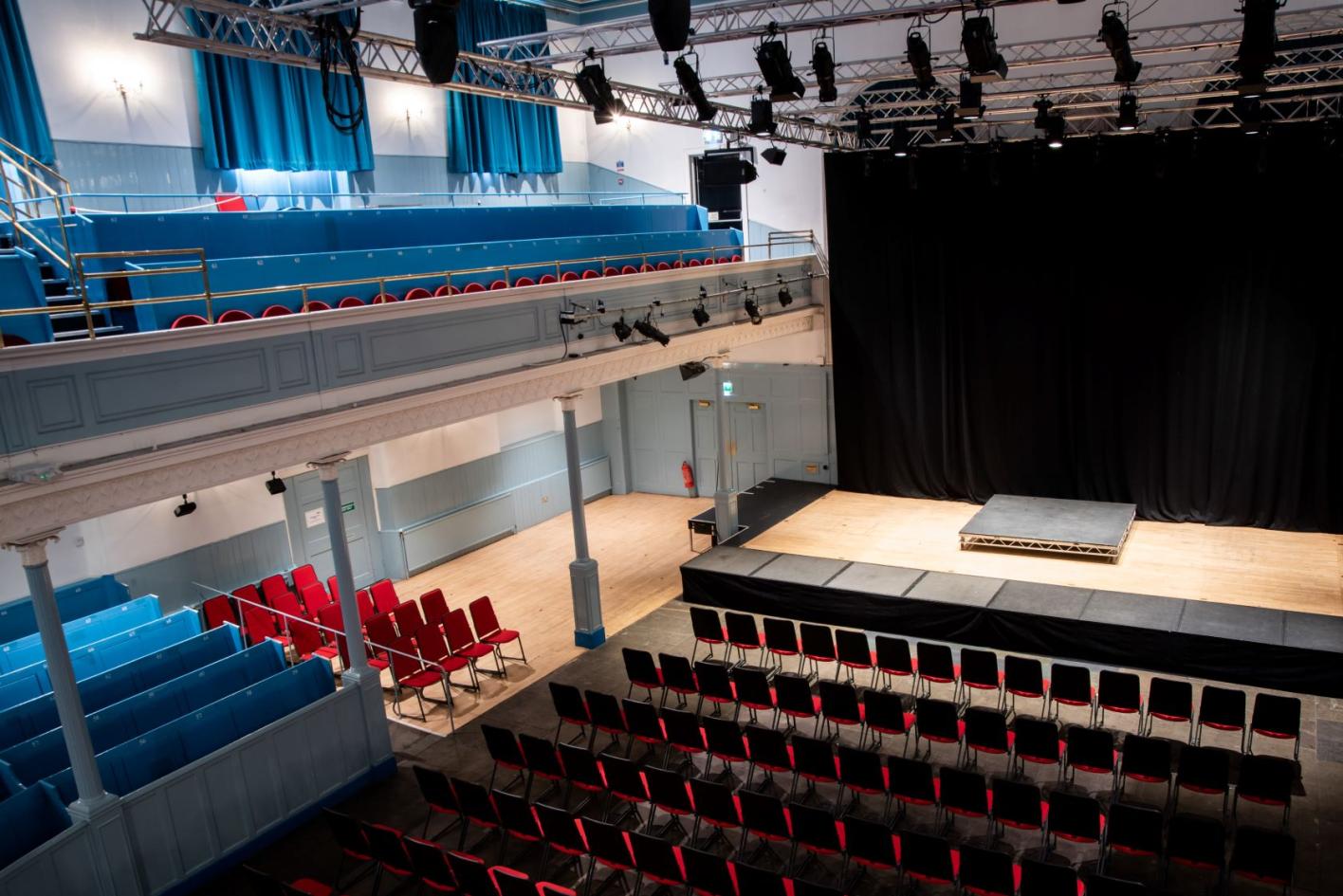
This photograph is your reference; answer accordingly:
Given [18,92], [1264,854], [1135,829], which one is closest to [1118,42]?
[1135,829]

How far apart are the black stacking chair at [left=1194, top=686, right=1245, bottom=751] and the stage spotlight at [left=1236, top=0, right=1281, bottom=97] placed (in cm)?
583

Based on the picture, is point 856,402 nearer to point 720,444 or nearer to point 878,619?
point 720,444

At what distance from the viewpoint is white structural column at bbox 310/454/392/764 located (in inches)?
373

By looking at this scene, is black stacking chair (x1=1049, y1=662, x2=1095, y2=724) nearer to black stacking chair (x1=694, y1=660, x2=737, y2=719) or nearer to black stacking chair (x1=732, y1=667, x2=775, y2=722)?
black stacking chair (x1=732, y1=667, x2=775, y2=722)

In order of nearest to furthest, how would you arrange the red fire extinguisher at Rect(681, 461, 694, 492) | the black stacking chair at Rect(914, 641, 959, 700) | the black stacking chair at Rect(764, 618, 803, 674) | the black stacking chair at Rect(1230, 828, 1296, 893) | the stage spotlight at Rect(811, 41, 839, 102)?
the black stacking chair at Rect(1230, 828, 1296, 893)
the black stacking chair at Rect(914, 641, 959, 700)
the stage spotlight at Rect(811, 41, 839, 102)
the black stacking chair at Rect(764, 618, 803, 674)
the red fire extinguisher at Rect(681, 461, 694, 492)

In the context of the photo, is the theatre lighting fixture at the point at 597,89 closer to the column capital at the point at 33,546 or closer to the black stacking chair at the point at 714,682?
the black stacking chair at the point at 714,682

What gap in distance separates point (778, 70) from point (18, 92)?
10.4 m

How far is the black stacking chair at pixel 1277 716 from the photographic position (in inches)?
346

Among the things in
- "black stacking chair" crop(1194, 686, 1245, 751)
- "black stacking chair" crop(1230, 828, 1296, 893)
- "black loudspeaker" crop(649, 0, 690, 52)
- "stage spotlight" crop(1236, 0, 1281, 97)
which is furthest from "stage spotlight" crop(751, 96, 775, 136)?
"black stacking chair" crop(1230, 828, 1296, 893)

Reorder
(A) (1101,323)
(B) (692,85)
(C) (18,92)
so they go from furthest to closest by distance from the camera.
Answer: (A) (1101,323)
(C) (18,92)
(B) (692,85)

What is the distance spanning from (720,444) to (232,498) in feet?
24.9

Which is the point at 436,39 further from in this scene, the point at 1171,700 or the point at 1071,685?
the point at 1171,700

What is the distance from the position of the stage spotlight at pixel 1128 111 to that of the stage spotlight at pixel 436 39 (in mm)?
9138

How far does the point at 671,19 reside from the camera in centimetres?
745
